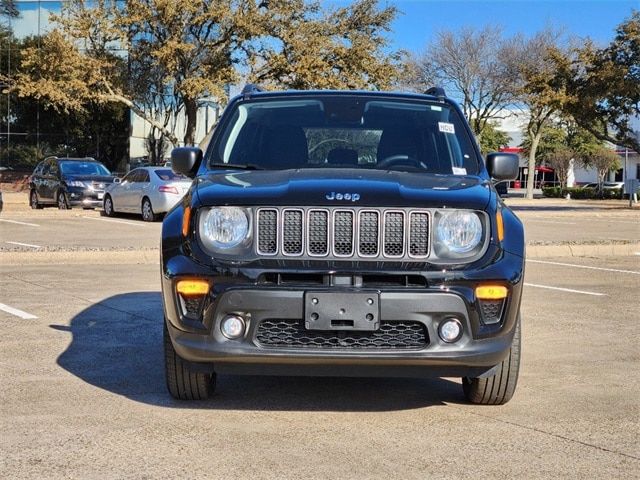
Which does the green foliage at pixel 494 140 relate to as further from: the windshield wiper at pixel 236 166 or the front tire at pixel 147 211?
the windshield wiper at pixel 236 166

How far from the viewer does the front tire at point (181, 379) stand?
17.2 feet

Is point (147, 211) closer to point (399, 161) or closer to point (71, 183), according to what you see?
point (71, 183)

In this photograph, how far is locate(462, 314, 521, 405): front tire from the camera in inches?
207

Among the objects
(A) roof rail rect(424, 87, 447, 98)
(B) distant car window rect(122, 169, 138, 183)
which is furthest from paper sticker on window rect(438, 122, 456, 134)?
(B) distant car window rect(122, 169, 138, 183)

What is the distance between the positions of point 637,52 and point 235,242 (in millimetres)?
32925

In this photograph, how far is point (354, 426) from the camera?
4992 mm

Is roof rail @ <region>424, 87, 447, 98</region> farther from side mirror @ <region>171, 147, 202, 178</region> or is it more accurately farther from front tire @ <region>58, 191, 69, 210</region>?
front tire @ <region>58, 191, 69, 210</region>

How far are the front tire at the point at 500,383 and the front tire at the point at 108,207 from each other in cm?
1969

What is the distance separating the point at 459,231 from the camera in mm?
4871

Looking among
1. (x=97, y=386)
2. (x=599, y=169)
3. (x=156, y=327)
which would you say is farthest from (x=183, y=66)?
(x=599, y=169)

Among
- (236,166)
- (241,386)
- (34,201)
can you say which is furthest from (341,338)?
(34,201)

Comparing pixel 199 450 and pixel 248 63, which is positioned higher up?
pixel 248 63

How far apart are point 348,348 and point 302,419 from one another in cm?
62

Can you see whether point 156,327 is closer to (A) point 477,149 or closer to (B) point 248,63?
(A) point 477,149
